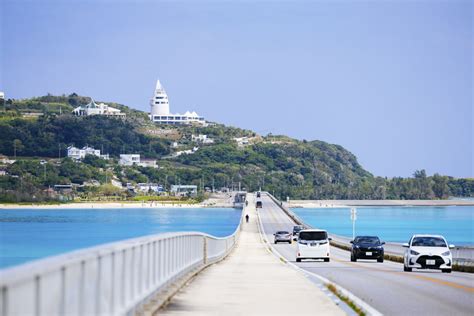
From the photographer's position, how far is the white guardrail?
9.47m

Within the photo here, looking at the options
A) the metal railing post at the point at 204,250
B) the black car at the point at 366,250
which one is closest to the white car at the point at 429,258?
the metal railing post at the point at 204,250

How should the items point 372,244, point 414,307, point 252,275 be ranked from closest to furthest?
1. point 414,307
2. point 252,275
3. point 372,244

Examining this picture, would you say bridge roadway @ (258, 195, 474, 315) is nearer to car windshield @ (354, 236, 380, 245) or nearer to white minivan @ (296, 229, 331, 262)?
white minivan @ (296, 229, 331, 262)

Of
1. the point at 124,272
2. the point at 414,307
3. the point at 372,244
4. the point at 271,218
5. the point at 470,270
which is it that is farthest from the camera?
the point at 271,218

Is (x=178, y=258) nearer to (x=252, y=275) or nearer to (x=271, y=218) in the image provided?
(x=252, y=275)

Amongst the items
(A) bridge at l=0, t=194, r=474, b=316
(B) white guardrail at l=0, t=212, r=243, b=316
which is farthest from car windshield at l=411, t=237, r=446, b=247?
(B) white guardrail at l=0, t=212, r=243, b=316

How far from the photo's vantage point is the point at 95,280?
1327 centimetres

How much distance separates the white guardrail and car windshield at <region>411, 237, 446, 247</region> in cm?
1645

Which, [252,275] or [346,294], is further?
[252,275]

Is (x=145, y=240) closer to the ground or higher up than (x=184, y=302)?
higher up

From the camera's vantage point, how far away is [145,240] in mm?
18625

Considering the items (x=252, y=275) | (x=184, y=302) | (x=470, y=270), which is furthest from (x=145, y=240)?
(x=470, y=270)

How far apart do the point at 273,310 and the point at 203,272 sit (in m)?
13.0

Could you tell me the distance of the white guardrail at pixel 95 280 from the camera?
373 inches
